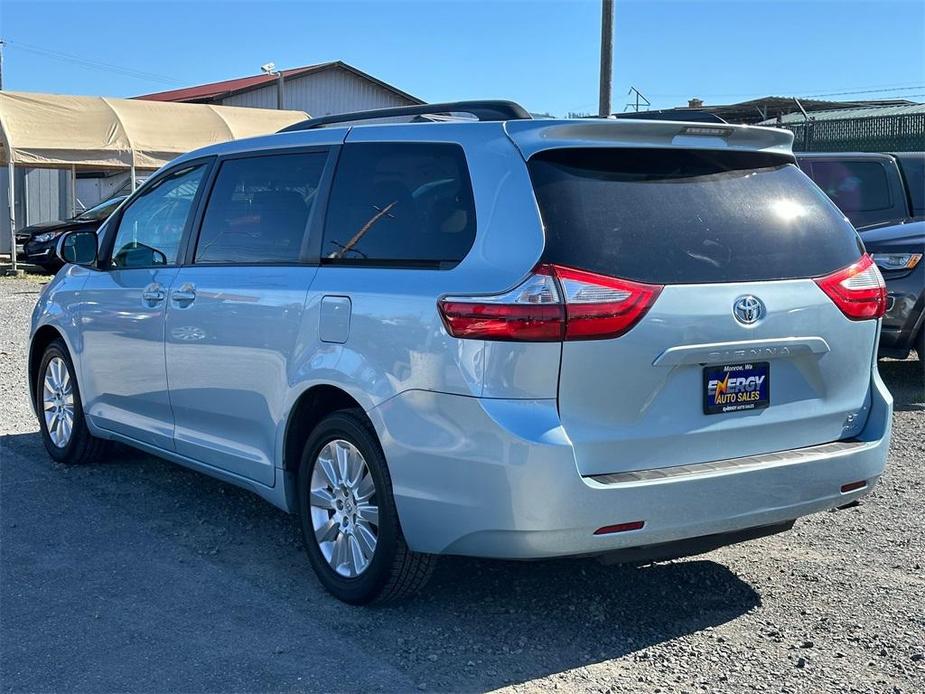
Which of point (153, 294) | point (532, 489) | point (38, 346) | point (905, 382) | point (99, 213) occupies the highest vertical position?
point (99, 213)

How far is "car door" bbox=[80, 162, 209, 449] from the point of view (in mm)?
5637

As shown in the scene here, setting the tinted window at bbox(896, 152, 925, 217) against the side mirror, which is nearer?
the side mirror

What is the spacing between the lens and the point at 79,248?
6359mm

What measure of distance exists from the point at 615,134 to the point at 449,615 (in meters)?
→ 1.97

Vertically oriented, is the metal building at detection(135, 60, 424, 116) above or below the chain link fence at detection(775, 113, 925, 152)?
above

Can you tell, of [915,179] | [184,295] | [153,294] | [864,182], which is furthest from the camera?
[915,179]

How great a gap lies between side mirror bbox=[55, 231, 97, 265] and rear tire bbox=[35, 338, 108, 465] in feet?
1.91

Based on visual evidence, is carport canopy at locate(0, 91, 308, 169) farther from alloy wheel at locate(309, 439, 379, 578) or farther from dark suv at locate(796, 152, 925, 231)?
alloy wheel at locate(309, 439, 379, 578)

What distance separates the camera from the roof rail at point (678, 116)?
4465 millimetres

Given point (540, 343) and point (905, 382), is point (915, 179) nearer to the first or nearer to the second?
point (905, 382)

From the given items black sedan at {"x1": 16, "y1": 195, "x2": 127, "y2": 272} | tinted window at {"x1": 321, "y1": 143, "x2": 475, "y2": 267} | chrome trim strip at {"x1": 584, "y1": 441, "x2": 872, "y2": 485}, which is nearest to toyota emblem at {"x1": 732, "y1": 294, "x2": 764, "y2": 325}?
chrome trim strip at {"x1": 584, "y1": 441, "x2": 872, "y2": 485}

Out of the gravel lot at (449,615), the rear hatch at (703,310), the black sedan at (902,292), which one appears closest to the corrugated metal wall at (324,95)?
the black sedan at (902,292)

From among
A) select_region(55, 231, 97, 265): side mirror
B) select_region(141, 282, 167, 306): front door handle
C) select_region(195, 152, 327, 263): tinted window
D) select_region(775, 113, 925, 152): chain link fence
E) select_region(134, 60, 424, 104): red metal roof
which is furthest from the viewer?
select_region(134, 60, 424, 104): red metal roof

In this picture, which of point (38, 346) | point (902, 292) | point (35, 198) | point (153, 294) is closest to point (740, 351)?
point (153, 294)
